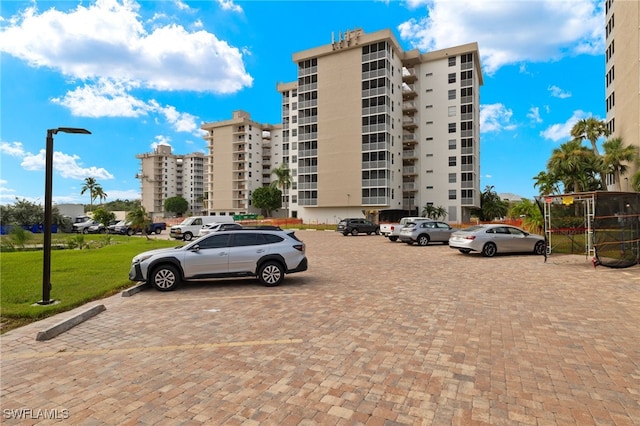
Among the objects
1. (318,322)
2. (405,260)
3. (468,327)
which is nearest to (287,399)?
(318,322)

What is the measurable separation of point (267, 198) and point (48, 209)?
78.9 meters

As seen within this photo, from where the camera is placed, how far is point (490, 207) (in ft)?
223

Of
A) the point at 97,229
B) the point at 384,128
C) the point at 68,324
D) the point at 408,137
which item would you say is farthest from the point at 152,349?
the point at 408,137

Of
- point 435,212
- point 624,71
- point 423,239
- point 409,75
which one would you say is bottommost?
point 423,239

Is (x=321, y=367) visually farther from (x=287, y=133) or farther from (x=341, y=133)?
(x=287, y=133)

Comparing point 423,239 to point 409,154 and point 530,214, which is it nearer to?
point 530,214

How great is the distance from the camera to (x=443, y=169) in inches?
2322

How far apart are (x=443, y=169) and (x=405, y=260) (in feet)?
156

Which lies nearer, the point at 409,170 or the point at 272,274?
the point at 272,274

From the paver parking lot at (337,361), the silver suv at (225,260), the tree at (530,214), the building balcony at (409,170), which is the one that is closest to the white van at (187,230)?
the silver suv at (225,260)

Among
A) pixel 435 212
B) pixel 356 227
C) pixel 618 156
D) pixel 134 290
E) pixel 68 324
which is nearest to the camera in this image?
pixel 68 324

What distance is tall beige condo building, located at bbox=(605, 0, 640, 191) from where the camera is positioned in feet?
112

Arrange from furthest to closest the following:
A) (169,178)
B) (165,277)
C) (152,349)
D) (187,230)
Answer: (169,178) → (187,230) → (165,277) → (152,349)

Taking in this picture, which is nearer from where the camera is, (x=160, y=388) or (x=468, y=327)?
(x=160, y=388)
